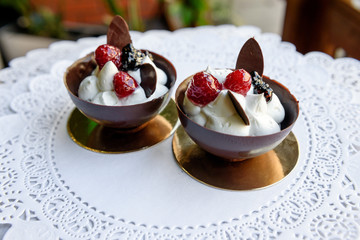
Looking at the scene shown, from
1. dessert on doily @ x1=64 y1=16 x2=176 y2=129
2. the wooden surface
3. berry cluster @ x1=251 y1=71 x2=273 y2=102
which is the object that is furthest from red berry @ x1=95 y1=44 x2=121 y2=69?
the wooden surface

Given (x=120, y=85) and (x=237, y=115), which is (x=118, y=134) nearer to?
(x=120, y=85)

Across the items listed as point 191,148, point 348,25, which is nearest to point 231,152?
point 191,148

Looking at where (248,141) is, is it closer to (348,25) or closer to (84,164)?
(84,164)

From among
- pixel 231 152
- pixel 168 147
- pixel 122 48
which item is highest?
pixel 122 48

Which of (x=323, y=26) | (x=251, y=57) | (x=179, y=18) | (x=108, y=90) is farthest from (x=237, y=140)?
(x=179, y=18)

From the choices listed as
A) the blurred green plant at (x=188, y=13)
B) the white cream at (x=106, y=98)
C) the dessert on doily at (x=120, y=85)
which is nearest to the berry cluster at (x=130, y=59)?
the dessert on doily at (x=120, y=85)

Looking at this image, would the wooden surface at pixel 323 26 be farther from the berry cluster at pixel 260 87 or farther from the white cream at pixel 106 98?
the white cream at pixel 106 98
